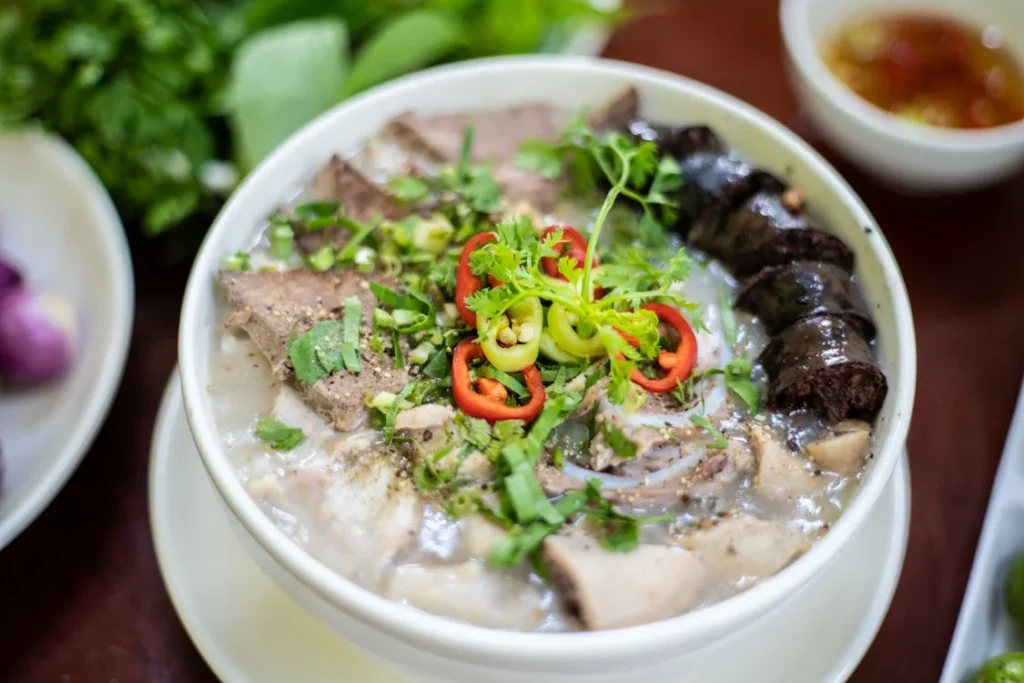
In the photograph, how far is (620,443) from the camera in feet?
5.19

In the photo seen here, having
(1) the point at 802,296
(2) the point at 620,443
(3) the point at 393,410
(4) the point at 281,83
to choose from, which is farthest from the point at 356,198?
(1) the point at 802,296

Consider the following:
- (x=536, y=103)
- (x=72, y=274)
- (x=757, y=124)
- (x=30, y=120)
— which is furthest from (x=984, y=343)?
(x=30, y=120)

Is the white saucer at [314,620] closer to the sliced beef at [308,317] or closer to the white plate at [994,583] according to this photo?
the white plate at [994,583]

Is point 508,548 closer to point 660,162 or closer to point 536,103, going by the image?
point 660,162

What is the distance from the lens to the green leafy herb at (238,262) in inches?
71.6

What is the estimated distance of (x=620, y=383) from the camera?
1.55 metres

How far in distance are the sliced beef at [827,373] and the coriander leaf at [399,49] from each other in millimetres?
1353

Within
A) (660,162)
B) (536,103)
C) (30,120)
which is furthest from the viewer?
(30,120)

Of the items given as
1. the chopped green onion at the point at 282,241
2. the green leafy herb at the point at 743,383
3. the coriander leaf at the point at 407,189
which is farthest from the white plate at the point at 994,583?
the chopped green onion at the point at 282,241

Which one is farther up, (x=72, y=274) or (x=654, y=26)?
(x=654, y=26)

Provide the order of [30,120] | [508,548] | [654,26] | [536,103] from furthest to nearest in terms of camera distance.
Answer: [654,26], [30,120], [536,103], [508,548]

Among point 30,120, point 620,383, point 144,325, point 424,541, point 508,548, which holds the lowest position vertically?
point 144,325

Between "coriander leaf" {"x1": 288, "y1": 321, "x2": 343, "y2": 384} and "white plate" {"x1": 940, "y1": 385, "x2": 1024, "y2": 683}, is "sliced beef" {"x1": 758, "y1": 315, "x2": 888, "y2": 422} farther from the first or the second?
"coriander leaf" {"x1": 288, "y1": 321, "x2": 343, "y2": 384}

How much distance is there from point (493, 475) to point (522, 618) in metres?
0.25
